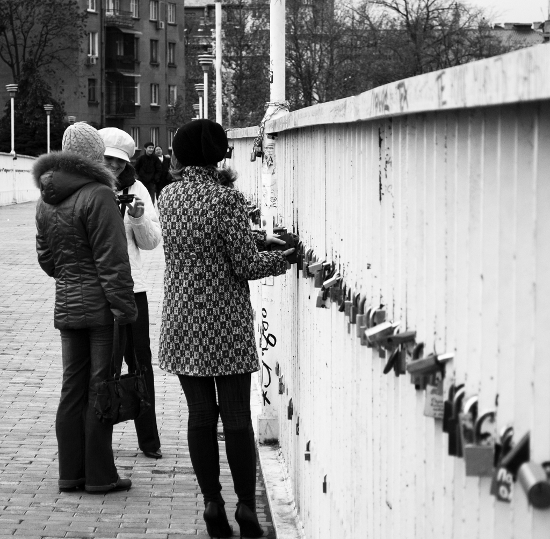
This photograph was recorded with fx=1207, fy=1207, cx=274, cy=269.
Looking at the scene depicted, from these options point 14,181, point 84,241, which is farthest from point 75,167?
point 14,181

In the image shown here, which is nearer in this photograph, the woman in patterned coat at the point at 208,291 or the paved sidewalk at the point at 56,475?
the woman in patterned coat at the point at 208,291

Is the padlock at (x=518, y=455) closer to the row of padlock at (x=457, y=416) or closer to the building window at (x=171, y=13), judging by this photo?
the row of padlock at (x=457, y=416)

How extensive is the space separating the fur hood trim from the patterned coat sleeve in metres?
1.19

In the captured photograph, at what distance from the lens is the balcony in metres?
88.0

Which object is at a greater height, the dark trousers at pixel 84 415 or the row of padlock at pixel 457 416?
the row of padlock at pixel 457 416

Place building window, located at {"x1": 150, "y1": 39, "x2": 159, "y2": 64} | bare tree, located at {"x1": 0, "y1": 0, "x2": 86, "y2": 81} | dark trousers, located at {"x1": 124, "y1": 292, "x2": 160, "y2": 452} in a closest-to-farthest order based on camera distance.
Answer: dark trousers, located at {"x1": 124, "y1": 292, "x2": 160, "y2": 452}
bare tree, located at {"x1": 0, "y1": 0, "x2": 86, "y2": 81}
building window, located at {"x1": 150, "y1": 39, "x2": 159, "y2": 64}

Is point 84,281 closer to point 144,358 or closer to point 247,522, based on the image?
point 144,358

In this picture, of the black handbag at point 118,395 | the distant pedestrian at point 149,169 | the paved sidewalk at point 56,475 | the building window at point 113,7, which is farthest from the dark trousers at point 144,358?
the building window at point 113,7

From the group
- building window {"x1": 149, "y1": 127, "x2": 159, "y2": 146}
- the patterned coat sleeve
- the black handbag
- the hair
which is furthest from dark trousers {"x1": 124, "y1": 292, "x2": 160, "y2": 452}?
building window {"x1": 149, "y1": 127, "x2": 159, "y2": 146}

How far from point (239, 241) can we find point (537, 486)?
3120 millimetres

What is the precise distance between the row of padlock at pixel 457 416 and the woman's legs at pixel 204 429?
1.54 m

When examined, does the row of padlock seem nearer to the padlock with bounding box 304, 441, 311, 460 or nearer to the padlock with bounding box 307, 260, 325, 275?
the padlock with bounding box 307, 260, 325, 275

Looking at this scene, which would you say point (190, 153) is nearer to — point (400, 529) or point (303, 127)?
point (303, 127)

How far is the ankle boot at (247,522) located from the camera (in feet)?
16.9
